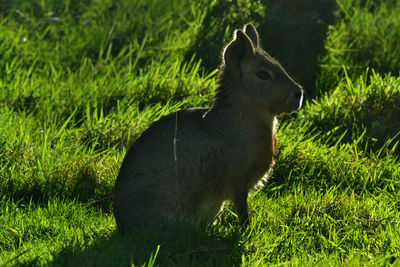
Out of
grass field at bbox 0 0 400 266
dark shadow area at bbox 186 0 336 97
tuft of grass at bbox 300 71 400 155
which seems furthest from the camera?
dark shadow area at bbox 186 0 336 97

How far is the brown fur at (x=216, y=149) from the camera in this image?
3953 mm

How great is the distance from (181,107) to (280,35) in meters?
1.64

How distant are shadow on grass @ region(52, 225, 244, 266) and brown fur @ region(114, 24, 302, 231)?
0.21 meters

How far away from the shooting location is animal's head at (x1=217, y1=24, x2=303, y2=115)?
13.6 ft

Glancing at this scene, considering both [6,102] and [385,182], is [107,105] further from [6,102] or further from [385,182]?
[385,182]

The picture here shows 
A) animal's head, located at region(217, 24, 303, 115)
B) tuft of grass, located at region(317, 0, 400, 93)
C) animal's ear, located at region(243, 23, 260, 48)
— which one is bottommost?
tuft of grass, located at region(317, 0, 400, 93)

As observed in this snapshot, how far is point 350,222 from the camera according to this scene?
4.32 m

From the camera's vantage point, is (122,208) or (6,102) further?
(6,102)

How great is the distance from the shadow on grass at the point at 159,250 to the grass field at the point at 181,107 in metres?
0.01

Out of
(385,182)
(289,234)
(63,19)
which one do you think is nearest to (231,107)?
(289,234)

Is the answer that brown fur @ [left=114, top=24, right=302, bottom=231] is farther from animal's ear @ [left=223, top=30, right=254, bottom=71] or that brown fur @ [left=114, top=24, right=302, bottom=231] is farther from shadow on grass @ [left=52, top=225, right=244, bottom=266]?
shadow on grass @ [left=52, top=225, right=244, bottom=266]

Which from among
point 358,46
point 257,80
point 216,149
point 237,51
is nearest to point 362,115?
point 358,46

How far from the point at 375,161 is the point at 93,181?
7.85 feet

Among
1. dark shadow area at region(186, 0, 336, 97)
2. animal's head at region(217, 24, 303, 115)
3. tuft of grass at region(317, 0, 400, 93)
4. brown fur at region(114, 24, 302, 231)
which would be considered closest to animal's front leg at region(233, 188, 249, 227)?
brown fur at region(114, 24, 302, 231)
